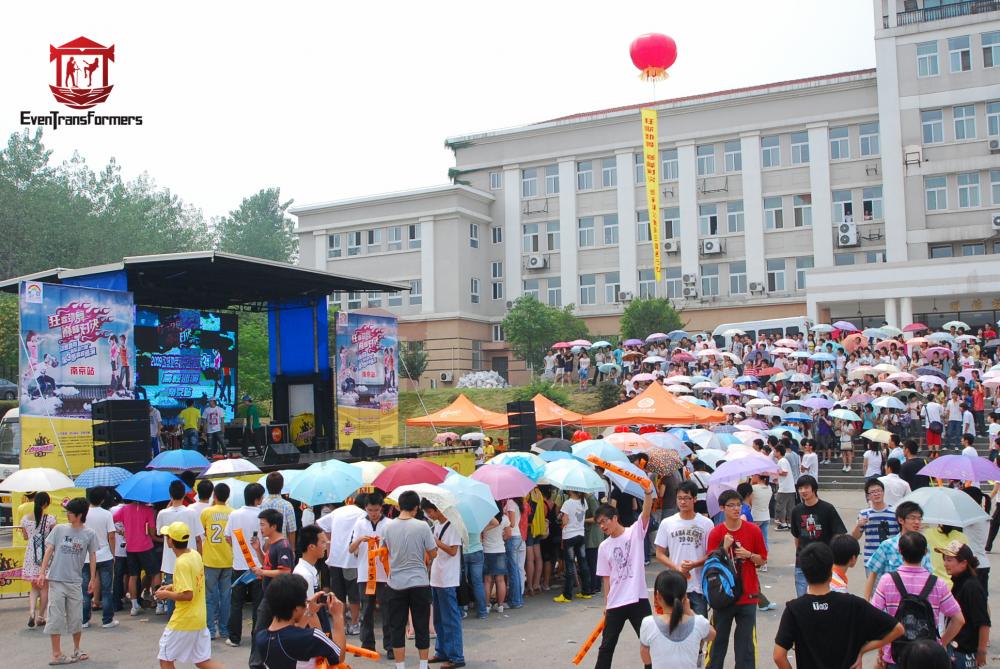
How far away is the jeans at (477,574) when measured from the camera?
9.88 meters

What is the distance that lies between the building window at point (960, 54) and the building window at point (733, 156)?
9337mm

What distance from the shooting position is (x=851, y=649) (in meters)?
4.64

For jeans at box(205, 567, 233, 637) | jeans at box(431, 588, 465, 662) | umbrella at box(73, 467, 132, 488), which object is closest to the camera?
jeans at box(431, 588, 465, 662)

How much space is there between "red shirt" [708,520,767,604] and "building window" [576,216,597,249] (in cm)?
3908

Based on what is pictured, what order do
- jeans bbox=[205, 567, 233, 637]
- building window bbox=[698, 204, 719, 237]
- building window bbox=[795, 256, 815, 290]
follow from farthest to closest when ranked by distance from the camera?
building window bbox=[698, 204, 719, 237] → building window bbox=[795, 256, 815, 290] → jeans bbox=[205, 567, 233, 637]

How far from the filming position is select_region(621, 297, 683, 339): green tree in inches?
1489

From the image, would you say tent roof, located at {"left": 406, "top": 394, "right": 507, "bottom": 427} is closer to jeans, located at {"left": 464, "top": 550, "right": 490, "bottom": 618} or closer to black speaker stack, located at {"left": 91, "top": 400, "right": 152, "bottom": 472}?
black speaker stack, located at {"left": 91, "top": 400, "right": 152, "bottom": 472}

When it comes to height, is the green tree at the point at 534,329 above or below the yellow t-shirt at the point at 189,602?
above

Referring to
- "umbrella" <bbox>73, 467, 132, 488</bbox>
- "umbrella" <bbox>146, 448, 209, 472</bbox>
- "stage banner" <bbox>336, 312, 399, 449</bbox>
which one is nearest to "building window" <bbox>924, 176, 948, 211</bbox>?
"stage banner" <bbox>336, 312, 399, 449</bbox>

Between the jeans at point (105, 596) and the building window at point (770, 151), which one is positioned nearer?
the jeans at point (105, 596)

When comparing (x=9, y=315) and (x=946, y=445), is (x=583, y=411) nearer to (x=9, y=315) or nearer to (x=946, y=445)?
(x=946, y=445)

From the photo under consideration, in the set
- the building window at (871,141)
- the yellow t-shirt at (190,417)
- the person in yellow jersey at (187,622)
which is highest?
the building window at (871,141)

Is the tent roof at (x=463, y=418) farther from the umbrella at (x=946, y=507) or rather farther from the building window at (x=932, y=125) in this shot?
the building window at (x=932, y=125)

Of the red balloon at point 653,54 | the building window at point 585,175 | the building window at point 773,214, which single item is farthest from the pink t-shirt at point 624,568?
the building window at point 585,175
